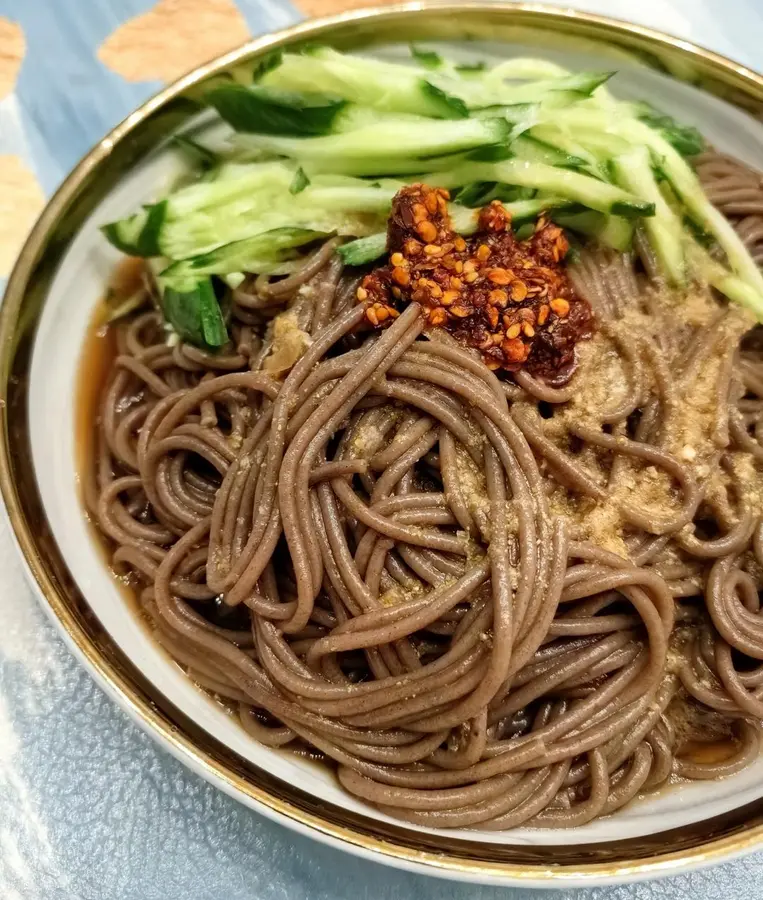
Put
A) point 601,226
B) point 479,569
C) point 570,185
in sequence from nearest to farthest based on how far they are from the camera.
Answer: point 479,569, point 570,185, point 601,226

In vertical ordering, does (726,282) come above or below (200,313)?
above

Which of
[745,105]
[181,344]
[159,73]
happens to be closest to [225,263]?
[181,344]

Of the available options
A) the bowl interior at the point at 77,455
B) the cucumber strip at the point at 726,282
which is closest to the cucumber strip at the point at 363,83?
the bowl interior at the point at 77,455

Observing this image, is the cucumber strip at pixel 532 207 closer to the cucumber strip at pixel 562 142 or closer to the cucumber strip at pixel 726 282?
the cucumber strip at pixel 562 142

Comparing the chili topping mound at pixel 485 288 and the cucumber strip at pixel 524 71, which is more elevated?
the cucumber strip at pixel 524 71

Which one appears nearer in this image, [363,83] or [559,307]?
[559,307]

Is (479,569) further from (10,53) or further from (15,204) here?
(10,53)

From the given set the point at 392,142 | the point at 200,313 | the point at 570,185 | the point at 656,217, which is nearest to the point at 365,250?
the point at 392,142

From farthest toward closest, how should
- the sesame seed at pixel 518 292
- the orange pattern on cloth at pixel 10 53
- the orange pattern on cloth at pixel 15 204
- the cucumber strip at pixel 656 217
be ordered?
the orange pattern on cloth at pixel 10 53
the orange pattern on cloth at pixel 15 204
the cucumber strip at pixel 656 217
the sesame seed at pixel 518 292
